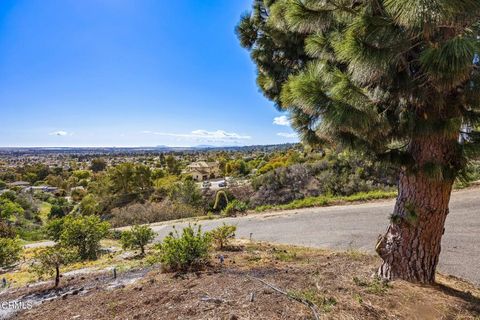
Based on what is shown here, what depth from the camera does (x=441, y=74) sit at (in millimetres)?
2271

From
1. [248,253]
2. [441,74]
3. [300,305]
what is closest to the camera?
[441,74]

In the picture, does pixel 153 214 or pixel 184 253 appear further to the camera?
pixel 153 214

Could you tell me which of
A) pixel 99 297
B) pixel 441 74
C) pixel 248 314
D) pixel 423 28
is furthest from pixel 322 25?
pixel 99 297

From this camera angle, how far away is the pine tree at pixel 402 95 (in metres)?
2.29

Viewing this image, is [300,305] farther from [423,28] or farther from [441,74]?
[423,28]

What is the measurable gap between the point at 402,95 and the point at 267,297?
2539 millimetres

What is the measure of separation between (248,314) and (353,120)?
202 cm

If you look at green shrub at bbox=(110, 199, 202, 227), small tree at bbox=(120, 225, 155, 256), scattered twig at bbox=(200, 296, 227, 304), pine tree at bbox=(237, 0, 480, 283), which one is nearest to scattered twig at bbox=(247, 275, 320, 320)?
scattered twig at bbox=(200, 296, 227, 304)

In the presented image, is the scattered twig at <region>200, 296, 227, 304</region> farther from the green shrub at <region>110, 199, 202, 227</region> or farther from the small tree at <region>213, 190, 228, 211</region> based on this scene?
the small tree at <region>213, 190, 228, 211</region>

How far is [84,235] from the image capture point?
7262 millimetres

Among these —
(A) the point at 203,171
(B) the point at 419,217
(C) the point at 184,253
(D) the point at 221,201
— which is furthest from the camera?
(A) the point at 203,171

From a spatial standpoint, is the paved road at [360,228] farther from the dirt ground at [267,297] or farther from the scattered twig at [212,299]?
the scattered twig at [212,299]

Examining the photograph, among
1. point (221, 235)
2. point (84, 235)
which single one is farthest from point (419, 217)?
point (84, 235)

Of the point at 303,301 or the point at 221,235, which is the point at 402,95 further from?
the point at 221,235
